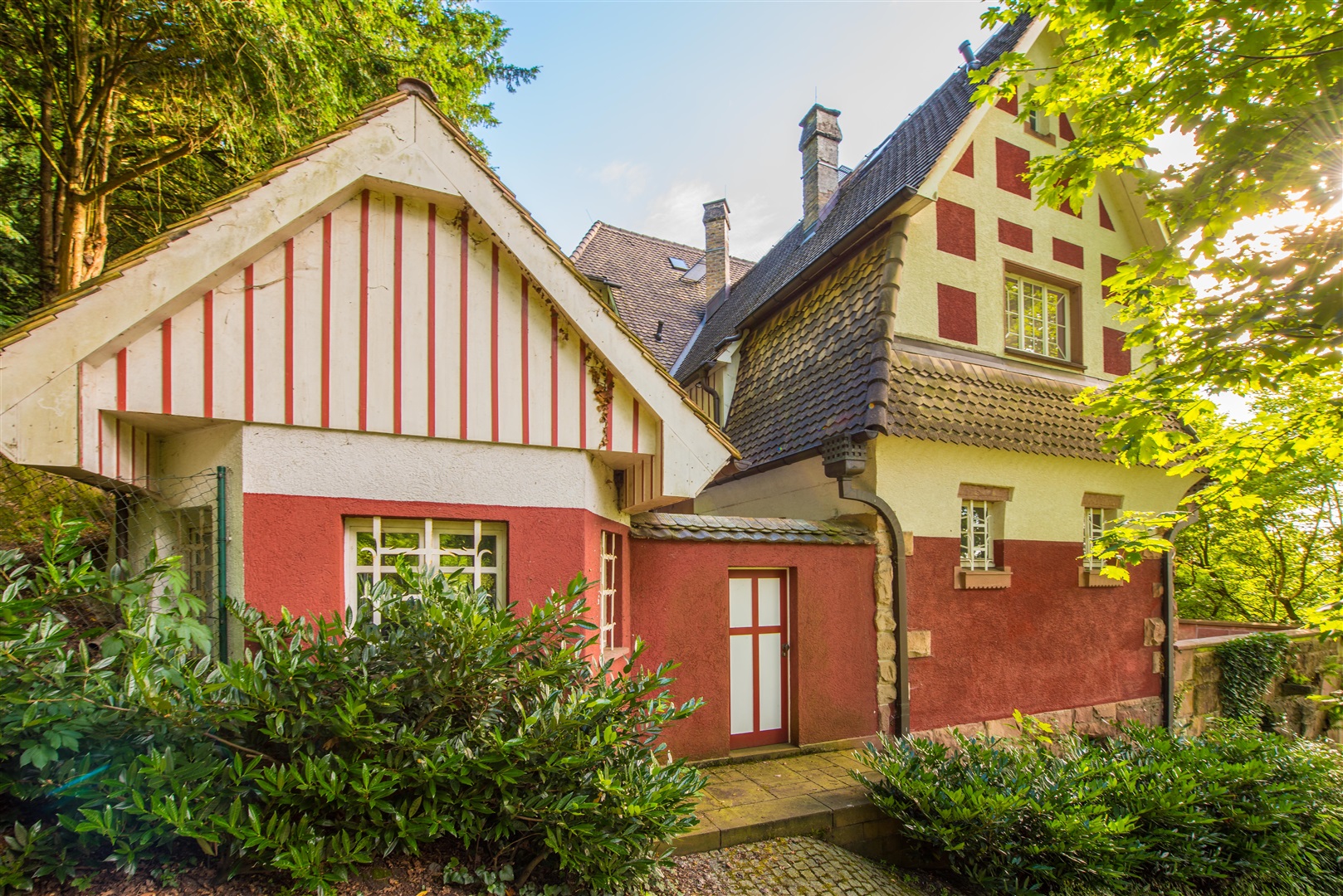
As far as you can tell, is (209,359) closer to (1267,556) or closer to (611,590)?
(611,590)

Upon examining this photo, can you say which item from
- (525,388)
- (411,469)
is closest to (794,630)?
(525,388)

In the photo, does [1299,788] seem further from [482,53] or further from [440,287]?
[482,53]

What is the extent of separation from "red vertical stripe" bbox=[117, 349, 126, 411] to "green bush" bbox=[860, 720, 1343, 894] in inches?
226

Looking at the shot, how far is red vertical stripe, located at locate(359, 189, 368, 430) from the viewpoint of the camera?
13.3ft

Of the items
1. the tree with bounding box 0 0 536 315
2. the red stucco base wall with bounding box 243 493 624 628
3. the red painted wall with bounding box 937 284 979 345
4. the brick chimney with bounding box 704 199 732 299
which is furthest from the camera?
the brick chimney with bounding box 704 199 732 299

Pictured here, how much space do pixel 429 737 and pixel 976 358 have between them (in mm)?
7391

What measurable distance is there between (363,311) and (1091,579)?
893 centimetres

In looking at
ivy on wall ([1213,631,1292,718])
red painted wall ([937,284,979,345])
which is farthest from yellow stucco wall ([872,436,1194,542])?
ivy on wall ([1213,631,1292,718])

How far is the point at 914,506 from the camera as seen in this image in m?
7.00

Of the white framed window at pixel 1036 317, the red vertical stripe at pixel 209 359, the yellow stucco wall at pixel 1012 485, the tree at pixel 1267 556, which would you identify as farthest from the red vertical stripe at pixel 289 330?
the tree at pixel 1267 556

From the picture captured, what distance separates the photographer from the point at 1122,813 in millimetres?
4918

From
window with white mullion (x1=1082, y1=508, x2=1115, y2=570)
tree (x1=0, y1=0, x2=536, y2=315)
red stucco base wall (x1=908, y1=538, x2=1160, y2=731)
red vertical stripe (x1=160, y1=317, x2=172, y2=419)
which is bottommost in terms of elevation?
red stucco base wall (x1=908, y1=538, x2=1160, y2=731)

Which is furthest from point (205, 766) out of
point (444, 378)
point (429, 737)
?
point (444, 378)

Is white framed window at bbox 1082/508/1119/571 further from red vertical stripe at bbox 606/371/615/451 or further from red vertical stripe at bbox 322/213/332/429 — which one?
red vertical stripe at bbox 322/213/332/429
